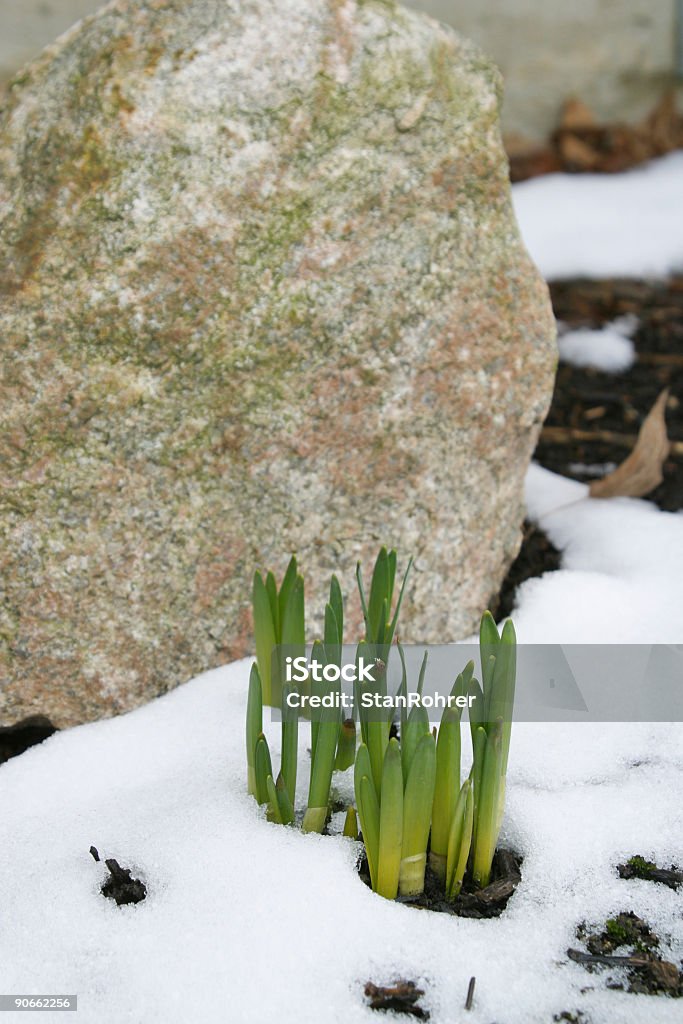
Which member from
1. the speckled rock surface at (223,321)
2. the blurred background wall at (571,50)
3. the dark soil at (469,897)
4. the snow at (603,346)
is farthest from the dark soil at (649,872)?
the blurred background wall at (571,50)

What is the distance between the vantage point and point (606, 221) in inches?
186

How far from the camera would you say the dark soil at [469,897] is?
1.68 m

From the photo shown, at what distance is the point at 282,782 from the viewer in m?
1.74

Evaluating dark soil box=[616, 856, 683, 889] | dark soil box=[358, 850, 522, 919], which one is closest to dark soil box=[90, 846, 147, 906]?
dark soil box=[358, 850, 522, 919]

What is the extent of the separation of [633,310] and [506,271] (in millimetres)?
1978

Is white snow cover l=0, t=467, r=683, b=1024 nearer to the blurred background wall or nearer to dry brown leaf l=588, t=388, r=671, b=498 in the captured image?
dry brown leaf l=588, t=388, r=671, b=498

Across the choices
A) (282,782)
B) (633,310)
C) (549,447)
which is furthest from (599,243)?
(282,782)

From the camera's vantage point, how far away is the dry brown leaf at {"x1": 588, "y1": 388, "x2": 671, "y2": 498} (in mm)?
2904

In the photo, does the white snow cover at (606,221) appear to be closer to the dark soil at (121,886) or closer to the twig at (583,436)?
the twig at (583,436)

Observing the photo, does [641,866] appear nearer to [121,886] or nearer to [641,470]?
[121,886]

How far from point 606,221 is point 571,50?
109cm

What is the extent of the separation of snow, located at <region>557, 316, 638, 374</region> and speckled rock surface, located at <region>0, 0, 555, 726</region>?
5.25 ft

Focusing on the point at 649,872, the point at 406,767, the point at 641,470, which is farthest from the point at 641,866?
the point at 641,470

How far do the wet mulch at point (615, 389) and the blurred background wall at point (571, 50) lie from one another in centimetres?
145
